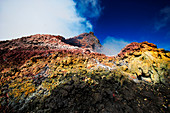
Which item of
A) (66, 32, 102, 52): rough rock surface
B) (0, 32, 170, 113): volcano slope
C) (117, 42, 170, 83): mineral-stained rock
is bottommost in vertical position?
(0, 32, 170, 113): volcano slope

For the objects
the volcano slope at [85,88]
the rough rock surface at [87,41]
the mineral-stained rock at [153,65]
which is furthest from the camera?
the rough rock surface at [87,41]

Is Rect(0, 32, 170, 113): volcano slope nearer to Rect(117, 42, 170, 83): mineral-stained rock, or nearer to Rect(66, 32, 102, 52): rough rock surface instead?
Rect(117, 42, 170, 83): mineral-stained rock

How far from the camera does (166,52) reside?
7.89 meters

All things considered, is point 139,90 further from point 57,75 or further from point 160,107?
point 57,75

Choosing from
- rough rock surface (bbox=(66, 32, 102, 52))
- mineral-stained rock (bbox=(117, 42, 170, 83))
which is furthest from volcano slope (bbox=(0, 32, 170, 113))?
rough rock surface (bbox=(66, 32, 102, 52))

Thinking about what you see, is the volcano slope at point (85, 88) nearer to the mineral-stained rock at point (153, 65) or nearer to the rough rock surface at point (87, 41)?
the mineral-stained rock at point (153, 65)

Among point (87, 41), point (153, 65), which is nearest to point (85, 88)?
point (153, 65)

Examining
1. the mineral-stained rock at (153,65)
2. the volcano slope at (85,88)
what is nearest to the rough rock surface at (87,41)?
the volcano slope at (85,88)

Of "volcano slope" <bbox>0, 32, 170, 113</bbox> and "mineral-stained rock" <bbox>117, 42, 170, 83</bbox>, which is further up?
"mineral-stained rock" <bbox>117, 42, 170, 83</bbox>

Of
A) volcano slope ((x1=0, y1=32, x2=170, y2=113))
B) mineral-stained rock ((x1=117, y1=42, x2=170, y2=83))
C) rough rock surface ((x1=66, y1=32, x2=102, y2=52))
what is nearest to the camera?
volcano slope ((x1=0, y1=32, x2=170, y2=113))

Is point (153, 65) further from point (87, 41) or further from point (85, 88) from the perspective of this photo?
point (87, 41)

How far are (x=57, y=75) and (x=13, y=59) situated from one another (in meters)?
9.03

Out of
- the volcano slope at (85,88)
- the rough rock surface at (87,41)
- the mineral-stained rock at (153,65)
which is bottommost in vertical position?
the volcano slope at (85,88)

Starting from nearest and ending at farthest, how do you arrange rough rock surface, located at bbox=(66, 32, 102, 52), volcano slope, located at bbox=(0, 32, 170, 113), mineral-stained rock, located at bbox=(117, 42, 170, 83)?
volcano slope, located at bbox=(0, 32, 170, 113), mineral-stained rock, located at bbox=(117, 42, 170, 83), rough rock surface, located at bbox=(66, 32, 102, 52)
